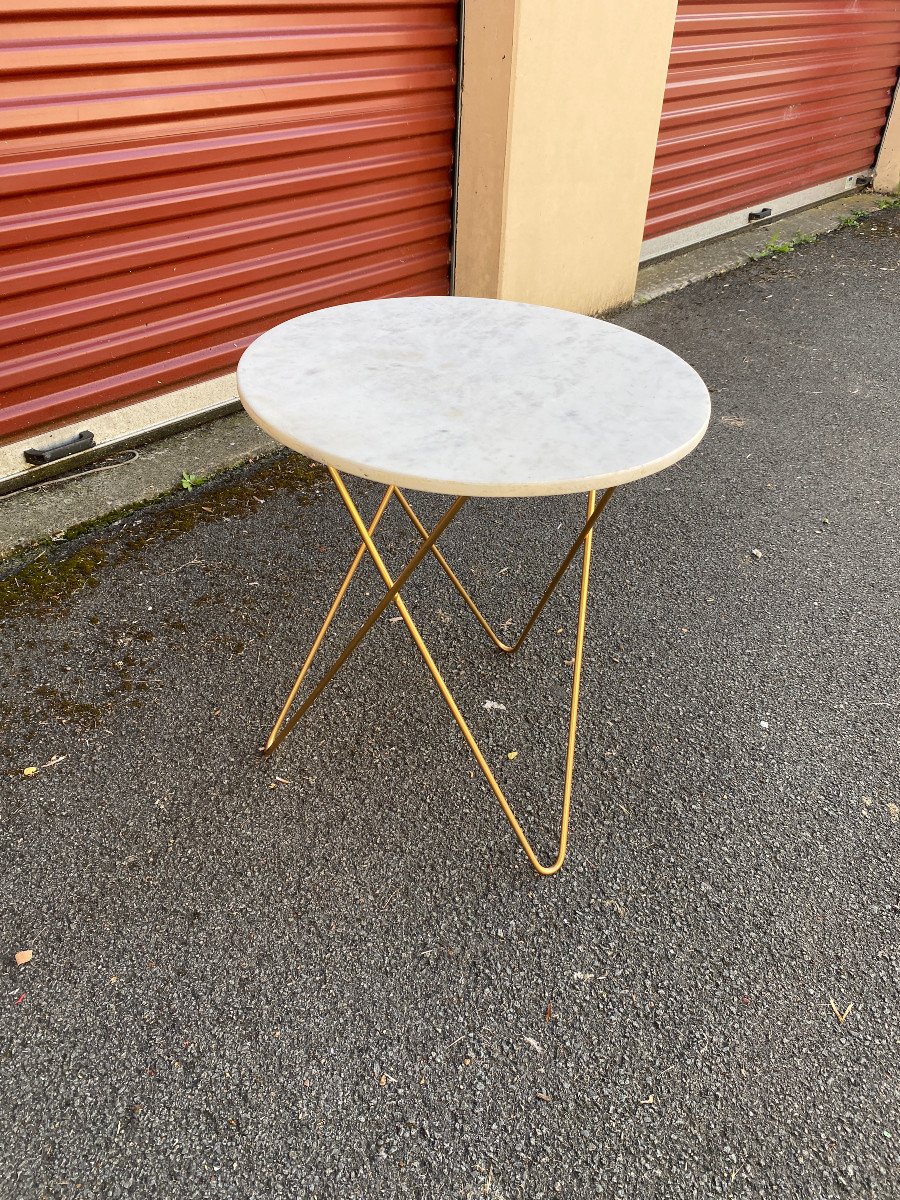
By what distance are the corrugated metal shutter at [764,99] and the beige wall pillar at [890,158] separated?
0.40 ft

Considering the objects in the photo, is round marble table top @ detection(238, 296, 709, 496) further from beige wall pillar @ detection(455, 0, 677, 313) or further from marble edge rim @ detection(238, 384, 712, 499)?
beige wall pillar @ detection(455, 0, 677, 313)

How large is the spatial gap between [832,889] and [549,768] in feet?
2.37

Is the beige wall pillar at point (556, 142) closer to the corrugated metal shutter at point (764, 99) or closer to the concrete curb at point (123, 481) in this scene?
the corrugated metal shutter at point (764, 99)

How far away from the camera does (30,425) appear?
332 centimetres

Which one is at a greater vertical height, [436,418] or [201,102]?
[201,102]

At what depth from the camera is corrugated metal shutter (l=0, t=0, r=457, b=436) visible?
3000 millimetres

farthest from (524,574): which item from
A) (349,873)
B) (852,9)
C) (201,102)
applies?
(852,9)

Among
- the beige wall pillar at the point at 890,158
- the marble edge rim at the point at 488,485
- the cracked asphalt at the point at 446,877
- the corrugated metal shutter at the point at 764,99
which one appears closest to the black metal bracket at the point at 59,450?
the cracked asphalt at the point at 446,877

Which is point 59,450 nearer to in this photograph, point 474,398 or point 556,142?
point 474,398

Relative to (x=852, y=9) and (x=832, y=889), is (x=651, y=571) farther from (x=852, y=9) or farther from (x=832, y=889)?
(x=852, y=9)

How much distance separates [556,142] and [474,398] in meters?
3.12

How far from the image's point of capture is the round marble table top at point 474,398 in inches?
64.7

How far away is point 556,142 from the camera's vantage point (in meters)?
4.40

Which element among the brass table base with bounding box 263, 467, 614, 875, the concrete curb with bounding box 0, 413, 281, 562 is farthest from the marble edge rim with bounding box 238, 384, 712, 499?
the concrete curb with bounding box 0, 413, 281, 562
